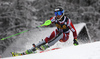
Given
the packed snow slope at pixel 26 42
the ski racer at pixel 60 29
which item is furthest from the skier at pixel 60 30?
the packed snow slope at pixel 26 42

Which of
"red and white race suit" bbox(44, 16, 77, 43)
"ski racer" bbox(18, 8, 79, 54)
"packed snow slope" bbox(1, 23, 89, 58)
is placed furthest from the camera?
"packed snow slope" bbox(1, 23, 89, 58)

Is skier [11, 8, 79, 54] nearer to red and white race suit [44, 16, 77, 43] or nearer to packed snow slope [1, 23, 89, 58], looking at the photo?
red and white race suit [44, 16, 77, 43]

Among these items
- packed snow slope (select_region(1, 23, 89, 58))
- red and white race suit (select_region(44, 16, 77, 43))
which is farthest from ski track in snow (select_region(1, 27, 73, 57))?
red and white race suit (select_region(44, 16, 77, 43))

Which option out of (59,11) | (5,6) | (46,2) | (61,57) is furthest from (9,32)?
(46,2)

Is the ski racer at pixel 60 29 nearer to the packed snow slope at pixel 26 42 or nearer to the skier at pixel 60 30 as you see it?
the skier at pixel 60 30

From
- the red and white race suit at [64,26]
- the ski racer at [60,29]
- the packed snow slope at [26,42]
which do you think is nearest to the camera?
the ski racer at [60,29]

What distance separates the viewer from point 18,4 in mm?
7121

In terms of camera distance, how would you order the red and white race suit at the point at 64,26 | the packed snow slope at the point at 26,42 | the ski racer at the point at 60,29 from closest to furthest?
the ski racer at the point at 60,29
the red and white race suit at the point at 64,26
the packed snow slope at the point at 26,42

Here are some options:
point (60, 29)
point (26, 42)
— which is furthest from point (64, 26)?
point (26, 42)

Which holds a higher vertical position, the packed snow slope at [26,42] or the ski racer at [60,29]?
the ski racer at [60,29]

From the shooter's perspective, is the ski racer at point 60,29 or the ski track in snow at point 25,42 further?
the ski track in snow at point 25,42

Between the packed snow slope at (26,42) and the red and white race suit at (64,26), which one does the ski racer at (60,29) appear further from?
the packed snow slope at (26,42)

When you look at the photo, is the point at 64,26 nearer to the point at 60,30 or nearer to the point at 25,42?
the point at 60,30

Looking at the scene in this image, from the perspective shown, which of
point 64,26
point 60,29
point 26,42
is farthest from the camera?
point 26,42
